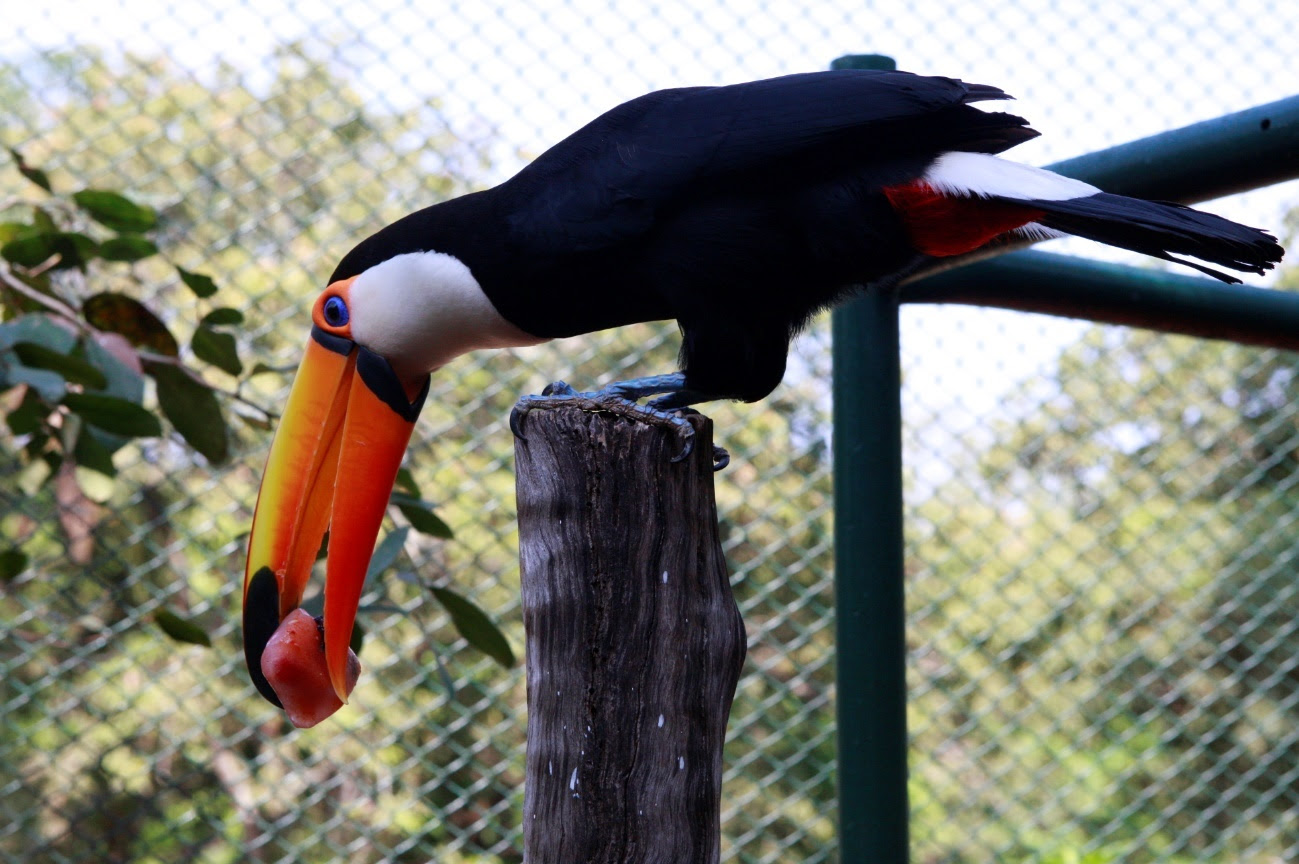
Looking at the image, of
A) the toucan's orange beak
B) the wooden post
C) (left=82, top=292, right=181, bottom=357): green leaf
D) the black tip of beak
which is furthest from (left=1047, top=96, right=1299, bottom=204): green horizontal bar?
(left=82, top=292, right=181, bottom=357): green leaf

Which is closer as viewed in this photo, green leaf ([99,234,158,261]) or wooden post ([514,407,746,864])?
wooden post ([514,407,746,864])

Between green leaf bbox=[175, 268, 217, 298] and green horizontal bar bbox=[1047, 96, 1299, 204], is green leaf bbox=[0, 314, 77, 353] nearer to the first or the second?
green leaf bbox=[175, 268, 217, 298]

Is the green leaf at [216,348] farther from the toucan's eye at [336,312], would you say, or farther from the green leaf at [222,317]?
the toucan's eye at [336,312]

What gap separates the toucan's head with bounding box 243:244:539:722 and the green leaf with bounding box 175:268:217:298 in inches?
4.2

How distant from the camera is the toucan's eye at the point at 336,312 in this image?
1023 mm

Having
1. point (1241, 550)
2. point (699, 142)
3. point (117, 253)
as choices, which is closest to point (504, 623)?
point (117, 253)

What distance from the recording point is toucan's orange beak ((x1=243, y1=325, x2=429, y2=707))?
894 mm

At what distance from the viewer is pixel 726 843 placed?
5.70ft

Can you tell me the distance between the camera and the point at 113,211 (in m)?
1.07

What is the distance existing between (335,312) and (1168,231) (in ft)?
2.13

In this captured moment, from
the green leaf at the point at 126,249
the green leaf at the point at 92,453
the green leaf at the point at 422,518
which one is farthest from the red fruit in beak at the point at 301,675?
the green leaf at the point at 126,249

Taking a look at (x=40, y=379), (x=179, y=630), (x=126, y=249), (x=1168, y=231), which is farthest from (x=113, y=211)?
(x=1168, y=231)

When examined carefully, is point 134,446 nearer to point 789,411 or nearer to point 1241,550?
point 789,411

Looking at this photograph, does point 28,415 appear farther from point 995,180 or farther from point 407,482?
point 995,180
